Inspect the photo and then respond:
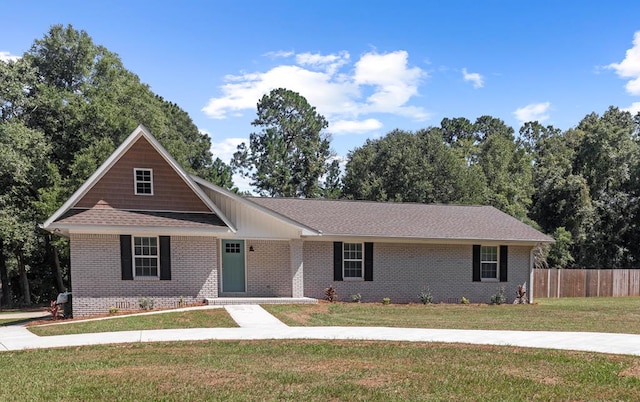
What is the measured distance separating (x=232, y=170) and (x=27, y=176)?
2013cm

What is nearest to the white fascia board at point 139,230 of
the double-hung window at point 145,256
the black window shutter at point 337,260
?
the double-hung window at point 145,256

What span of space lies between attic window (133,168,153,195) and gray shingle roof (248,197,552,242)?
4.76 metres

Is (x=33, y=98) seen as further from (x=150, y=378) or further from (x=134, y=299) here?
(x=150, y=378)

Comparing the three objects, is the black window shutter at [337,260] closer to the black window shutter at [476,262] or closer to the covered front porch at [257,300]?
the covered front porch at [257,300]

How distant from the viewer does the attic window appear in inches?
667

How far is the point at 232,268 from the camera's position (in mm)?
18328

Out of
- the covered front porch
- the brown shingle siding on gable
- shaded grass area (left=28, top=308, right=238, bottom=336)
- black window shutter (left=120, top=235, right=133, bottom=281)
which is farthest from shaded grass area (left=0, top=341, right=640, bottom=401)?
the brown shingle siding on gable

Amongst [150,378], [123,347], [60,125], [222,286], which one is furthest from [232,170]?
[150,378]

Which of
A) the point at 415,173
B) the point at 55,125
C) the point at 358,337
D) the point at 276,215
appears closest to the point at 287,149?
the point at 415,173

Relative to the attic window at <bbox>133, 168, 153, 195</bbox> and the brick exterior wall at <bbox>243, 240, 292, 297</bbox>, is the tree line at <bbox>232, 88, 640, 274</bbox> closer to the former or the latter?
the brick exterior wall at <bbox>243, 240, 292, 297</bbox>

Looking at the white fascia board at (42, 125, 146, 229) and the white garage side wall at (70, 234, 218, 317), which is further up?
the white fascia board at (42, 125, 146, 229)

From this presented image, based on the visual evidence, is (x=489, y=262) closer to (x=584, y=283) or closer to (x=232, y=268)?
(x=584, y=283)

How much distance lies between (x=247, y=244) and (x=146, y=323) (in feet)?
20.1

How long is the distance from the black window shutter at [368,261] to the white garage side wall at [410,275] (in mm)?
166
